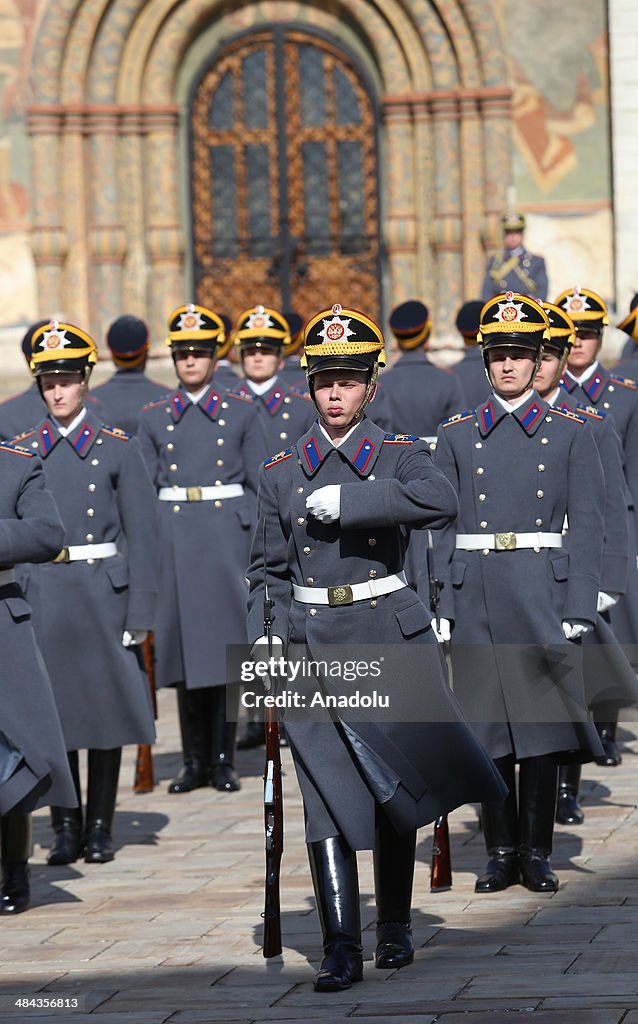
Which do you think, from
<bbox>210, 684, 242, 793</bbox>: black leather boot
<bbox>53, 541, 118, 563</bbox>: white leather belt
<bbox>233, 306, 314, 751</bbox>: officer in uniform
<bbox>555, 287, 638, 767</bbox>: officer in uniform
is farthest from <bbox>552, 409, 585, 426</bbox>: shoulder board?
<bbox>233, 306, 314, 751</bbox>: officer in uniform

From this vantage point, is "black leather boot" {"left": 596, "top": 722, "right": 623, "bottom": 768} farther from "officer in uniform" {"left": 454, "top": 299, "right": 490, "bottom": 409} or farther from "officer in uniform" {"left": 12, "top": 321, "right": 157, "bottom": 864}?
"officer in uniform" {"left": 454, "top": 299, "right": 490, "bottom": 409}

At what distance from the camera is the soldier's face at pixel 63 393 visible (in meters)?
7.40

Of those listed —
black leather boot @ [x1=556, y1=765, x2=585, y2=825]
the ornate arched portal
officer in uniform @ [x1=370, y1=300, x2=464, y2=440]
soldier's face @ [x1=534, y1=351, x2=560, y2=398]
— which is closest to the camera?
soldier's face @ [x1=534, y1=351, x2=560, y2=398]

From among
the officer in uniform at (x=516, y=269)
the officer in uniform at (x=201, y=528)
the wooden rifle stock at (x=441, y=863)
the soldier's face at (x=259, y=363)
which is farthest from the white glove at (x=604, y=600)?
the officer in uniform at (x=516, y=269)

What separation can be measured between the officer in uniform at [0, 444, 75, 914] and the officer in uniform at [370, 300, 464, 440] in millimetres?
4673

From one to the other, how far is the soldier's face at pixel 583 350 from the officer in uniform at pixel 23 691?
118 inches

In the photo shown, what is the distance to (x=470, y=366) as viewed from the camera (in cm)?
1123

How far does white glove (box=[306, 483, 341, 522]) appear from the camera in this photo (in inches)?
213

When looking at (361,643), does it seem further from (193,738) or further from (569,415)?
(193,738)

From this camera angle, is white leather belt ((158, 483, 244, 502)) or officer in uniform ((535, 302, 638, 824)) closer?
officer in uniform ((535, 302, 638, 824))

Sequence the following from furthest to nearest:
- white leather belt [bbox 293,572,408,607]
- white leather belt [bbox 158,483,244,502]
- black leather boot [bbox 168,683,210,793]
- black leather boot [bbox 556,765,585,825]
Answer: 1. white leather belt [bbox 158,483,244,502]
2. black leather boot [bbox 168,683,210,793]
3. black leather boot [bbox 556,765,585,825]
4. white leather belt [bbox 293,572,408,607]

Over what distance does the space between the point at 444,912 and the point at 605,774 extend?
2.55 meters

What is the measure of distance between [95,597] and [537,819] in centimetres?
185

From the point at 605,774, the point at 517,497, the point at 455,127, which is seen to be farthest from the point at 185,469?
the point at 455,127
